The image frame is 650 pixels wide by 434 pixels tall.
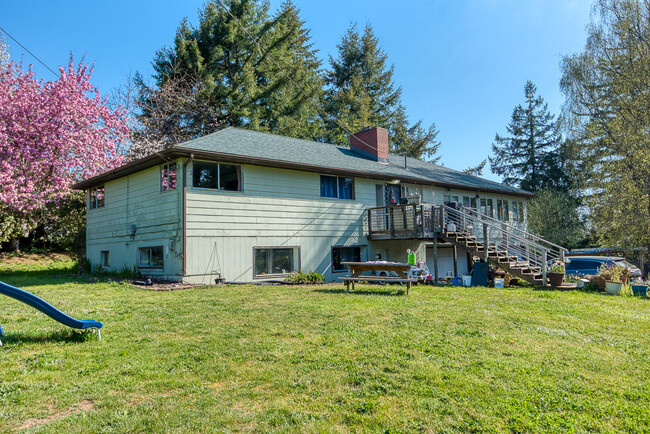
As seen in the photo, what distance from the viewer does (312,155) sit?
1780 centimetres

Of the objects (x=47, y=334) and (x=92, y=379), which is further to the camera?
(x=47, y=334)

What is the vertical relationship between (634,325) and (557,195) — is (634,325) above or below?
below

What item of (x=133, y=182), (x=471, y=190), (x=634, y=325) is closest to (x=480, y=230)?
(x=471, y=190)

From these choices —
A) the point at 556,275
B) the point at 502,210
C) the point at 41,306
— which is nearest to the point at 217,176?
the point at 41,306

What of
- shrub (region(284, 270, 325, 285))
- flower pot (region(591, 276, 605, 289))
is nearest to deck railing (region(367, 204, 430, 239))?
shrub (region(284, 270, 325, 285))

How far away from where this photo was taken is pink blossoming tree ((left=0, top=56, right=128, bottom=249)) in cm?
1800

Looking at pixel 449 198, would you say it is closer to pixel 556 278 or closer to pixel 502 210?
pixel 502 210

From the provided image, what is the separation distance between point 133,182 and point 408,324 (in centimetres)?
1269

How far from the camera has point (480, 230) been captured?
2241cm

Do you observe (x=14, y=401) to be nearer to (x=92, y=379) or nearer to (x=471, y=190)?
(x=92, y=379)

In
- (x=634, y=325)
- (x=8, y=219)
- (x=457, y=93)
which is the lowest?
(x=634, y=325)

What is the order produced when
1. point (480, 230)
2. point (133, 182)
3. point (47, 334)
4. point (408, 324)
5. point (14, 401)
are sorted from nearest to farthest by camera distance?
point (14, 401)
point (47, 334)
point (408, 324)
point (133, 182)
point (480, 230)

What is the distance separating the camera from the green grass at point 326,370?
11.6 ft

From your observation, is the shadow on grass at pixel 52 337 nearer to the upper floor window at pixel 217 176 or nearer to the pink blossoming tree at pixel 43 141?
the upper floor window at pixel 217 176
